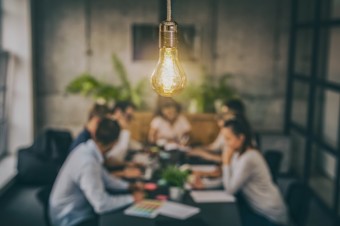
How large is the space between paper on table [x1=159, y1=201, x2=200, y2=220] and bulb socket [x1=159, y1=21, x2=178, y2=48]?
1.78 m

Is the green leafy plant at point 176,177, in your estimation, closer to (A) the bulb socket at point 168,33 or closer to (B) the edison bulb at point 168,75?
(B) the edison bulb at point 168,75

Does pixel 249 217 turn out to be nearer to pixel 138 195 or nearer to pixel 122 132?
pixel 138 195

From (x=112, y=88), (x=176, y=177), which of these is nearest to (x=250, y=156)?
(x=176, y=177)

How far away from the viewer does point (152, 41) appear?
8.80m

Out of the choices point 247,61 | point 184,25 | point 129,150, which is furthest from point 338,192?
point 184,25

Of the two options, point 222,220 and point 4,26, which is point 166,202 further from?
point 4,26

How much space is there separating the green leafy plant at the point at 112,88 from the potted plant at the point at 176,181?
3.86 metres

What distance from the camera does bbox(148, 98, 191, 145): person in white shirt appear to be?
7.38 metres

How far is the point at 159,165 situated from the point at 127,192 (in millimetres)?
862

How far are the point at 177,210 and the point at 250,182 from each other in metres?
0.88

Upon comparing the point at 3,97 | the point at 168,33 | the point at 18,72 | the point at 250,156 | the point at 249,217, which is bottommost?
the point at 249,217

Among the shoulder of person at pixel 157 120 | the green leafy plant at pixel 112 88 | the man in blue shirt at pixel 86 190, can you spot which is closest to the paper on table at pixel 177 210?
the man in blue shirt at pixel 86 190

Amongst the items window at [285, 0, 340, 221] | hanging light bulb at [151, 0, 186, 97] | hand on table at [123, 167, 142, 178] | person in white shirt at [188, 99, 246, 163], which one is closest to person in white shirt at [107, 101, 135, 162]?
hand on table at [123, 167, 142, 178]

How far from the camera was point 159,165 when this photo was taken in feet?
18.4
